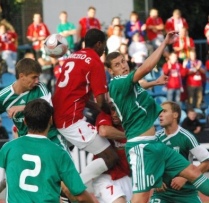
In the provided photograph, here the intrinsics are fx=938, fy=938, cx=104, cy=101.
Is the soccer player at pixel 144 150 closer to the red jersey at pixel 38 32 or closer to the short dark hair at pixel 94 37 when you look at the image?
the short dark hair at pixel 94 37

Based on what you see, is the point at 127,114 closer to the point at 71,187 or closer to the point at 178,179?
the point at 178,179

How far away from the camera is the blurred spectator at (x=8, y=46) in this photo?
19.0 meters

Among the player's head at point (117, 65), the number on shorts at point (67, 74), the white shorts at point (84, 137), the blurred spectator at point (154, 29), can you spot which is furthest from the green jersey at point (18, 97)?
the blurred spectator at point (154, 29)

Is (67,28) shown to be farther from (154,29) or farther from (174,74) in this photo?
(174,74)

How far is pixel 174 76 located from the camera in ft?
62.0

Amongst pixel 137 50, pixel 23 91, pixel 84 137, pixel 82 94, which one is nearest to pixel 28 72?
pixel 23 91

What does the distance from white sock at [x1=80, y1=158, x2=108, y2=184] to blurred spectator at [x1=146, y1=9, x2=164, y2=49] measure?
11.0m

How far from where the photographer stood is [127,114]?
338 inches

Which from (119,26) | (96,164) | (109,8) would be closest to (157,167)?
(96,164)

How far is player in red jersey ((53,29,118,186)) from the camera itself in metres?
9.03

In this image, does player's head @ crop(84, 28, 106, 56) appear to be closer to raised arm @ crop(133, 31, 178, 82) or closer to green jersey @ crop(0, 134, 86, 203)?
raised arm @ crop(133, 31, 178, 82)

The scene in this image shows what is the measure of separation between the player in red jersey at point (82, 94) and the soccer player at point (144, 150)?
0.50 m

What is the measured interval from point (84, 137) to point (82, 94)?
429 mm

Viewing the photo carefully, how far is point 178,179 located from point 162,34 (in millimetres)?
11867
